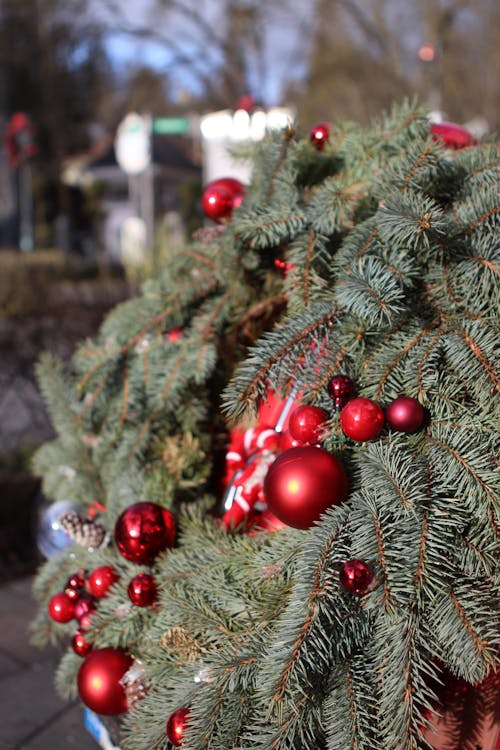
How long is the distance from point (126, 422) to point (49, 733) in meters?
1.06

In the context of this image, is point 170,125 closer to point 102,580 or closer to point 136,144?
point 136,144

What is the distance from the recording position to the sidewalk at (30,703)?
2287 millimetres

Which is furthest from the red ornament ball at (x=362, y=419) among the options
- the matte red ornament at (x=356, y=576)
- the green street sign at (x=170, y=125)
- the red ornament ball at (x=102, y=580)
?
the green street sign at (x=170, y=125)

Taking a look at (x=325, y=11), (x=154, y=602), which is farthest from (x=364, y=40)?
(x=154, y=602)

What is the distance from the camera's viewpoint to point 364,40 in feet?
69.4

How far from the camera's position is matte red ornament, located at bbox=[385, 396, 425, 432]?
54.4 inches

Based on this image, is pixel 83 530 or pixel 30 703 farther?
pixel 30 703

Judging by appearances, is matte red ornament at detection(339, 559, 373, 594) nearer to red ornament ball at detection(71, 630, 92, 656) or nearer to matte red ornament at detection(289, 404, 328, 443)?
matte red ornament at detection(289, 404, 328, 443)

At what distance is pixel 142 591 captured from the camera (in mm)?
1681

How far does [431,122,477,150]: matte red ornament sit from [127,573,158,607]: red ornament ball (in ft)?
4.27

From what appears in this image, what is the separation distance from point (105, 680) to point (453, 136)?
1.59 metres

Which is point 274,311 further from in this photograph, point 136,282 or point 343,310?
point 136,282

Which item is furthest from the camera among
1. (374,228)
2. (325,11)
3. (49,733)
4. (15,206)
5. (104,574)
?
(15,206)

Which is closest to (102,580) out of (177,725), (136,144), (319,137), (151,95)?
(177,725)
